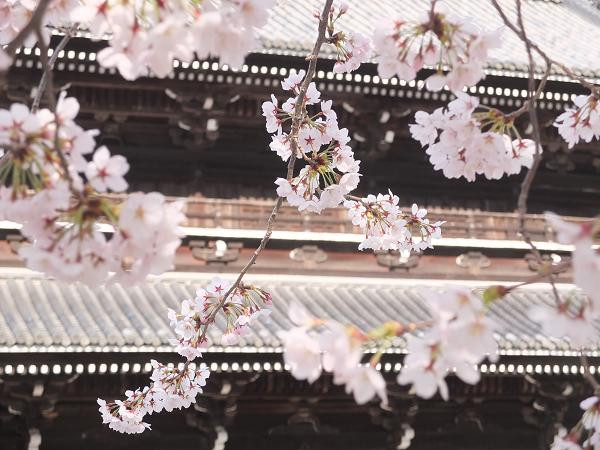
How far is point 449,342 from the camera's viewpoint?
1.97 meters

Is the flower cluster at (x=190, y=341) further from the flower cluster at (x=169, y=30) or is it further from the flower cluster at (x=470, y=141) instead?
the flower cluster at (x=169, y=30)

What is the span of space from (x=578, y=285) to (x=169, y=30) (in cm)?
88

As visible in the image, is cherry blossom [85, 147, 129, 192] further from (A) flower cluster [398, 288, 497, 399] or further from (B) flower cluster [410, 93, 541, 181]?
(B) flower cluster [410, 93, 541, 181]

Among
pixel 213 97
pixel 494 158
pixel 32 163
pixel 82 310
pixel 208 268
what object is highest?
pixel 213 97

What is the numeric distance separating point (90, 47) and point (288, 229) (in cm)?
207

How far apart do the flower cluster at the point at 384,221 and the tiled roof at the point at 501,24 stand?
12.5 feet

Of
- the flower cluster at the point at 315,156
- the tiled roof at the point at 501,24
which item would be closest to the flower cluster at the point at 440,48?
the flower cluster at the point at 315,156

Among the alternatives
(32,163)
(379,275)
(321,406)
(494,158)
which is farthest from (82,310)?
(32,163)

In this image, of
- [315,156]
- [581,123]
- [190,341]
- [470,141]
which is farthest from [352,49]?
[190,341]

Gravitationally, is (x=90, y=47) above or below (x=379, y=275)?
above

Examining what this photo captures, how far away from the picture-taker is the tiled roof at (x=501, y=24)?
29.7 ft

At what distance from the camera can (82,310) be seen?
7.50 meters

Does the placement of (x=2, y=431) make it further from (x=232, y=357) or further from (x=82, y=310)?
(x=232, y=357)

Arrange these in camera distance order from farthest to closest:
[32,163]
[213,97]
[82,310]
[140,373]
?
[213,97] → [82,310] → [140,373] → [32,163]
